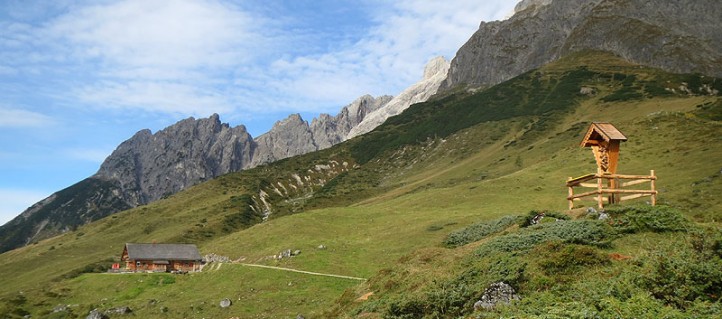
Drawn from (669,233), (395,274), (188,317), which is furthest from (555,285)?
(188,317)

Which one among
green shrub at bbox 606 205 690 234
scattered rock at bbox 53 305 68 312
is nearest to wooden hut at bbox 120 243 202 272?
scattered rock at bbox 53 305 68 312

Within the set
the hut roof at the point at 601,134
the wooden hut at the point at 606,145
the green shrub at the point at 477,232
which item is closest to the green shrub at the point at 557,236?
the wooden hut at the point at 606,145

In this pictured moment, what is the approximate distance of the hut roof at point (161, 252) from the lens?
337ft

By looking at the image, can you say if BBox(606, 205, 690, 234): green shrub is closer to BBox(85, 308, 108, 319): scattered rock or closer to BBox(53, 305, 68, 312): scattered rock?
BBox(85, 308, 108, 319): scattered rock

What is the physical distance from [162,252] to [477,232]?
8305cm

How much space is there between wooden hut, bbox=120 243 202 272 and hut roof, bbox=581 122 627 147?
281ft

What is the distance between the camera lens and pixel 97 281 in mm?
83562

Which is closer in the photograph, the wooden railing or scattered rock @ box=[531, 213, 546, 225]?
the wooden railing

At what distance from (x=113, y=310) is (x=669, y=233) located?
59.9 m

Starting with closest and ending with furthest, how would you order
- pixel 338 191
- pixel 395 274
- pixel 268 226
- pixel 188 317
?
pixel 395 274
pixel 188 317
pixel 268 226
pixel 338 191

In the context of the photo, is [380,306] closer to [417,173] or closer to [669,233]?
[669,233]

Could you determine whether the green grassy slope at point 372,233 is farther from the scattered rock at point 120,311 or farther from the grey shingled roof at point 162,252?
the grey shingled roof at point 162,252

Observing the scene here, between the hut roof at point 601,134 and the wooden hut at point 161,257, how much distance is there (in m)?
85.6

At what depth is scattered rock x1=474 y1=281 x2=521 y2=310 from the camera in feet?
67.2
